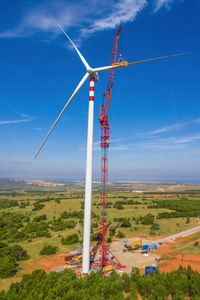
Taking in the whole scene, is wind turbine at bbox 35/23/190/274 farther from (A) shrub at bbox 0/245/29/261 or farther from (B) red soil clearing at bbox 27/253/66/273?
(A) shrub at bbox 0/245/29/261

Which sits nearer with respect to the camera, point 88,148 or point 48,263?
point 88,148

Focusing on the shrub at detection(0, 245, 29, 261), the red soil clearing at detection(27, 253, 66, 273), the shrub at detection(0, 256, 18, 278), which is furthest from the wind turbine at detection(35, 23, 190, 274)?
the shrub at detection(0, 245, 29, 261)

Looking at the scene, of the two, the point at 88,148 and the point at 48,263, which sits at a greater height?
the point at 88,148

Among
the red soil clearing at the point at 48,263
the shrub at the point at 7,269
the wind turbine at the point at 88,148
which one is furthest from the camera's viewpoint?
the red soil clearing at the point at 48,263

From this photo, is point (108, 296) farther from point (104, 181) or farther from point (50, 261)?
point (50, 261)

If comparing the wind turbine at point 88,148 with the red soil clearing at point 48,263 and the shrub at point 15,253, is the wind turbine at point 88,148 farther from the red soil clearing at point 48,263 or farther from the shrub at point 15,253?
the shrub at point 15,253

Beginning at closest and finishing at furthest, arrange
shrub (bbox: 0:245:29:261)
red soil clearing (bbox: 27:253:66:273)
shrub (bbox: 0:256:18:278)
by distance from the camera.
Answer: shrub (bbox: 0:256:18:278), red soil clearing (bbox: 27:253:66:273), shrub (bbox: 0:245:29:261)

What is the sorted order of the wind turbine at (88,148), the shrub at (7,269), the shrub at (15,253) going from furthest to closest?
the shrub at (15,253) → the shrub at (7,269) → the wind turbine at (88,148)

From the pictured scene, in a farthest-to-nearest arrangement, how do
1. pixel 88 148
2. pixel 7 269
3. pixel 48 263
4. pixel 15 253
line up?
pixel 15 253, pixel 48 263, pixel 7 269, pixel 88 148

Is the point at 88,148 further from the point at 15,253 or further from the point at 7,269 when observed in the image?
the point at 15,253

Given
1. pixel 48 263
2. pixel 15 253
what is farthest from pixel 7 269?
pixel 48 263

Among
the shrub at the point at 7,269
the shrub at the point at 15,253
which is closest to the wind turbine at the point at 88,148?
the shrub at the point at 7,269
